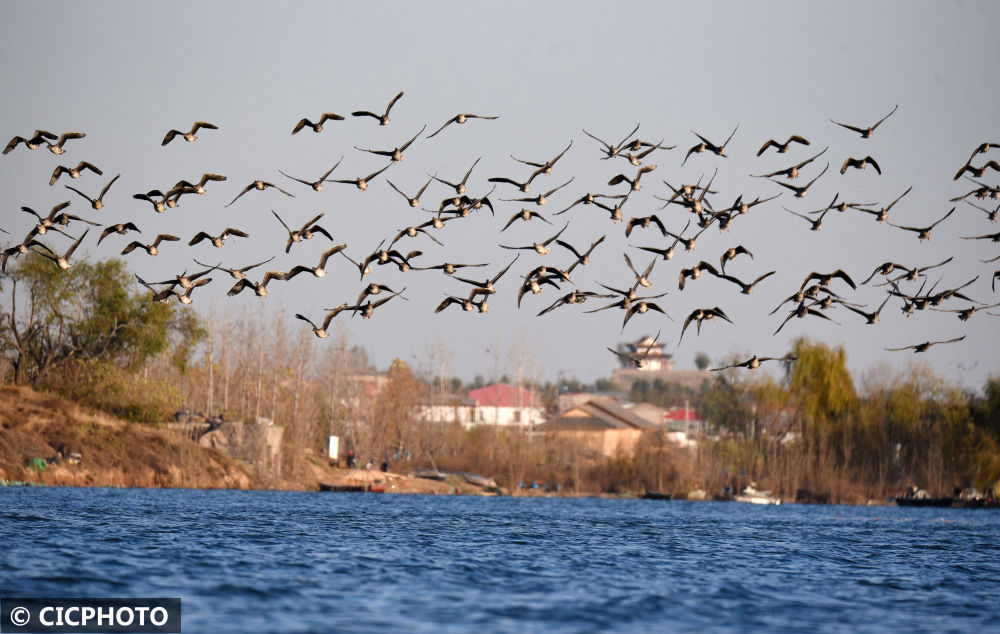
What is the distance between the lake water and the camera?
69.2ft

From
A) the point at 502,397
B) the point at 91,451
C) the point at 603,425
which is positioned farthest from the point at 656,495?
the point at 502,397

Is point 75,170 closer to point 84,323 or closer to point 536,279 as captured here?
point 536,279

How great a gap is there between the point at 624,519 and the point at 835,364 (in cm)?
4189

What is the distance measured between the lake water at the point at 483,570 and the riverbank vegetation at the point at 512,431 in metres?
28.5

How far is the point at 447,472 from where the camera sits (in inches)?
3723

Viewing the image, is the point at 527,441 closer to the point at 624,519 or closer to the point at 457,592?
the point at 624,519

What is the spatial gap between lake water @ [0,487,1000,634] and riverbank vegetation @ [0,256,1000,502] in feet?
93.5

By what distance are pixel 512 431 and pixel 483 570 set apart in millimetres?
77034

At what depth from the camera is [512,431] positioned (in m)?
105

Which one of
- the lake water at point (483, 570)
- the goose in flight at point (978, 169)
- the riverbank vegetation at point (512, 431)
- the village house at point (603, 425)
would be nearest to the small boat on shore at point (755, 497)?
the riverbank vegetation at point (512, 431)

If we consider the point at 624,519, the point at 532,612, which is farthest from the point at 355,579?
the point at 624,519

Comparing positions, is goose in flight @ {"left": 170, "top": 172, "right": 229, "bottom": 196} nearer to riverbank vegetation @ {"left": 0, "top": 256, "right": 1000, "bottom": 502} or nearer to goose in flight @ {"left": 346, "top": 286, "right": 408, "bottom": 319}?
goose in flight @ {"left": 346, "top": 286, "right": 408, "bottom": 319}

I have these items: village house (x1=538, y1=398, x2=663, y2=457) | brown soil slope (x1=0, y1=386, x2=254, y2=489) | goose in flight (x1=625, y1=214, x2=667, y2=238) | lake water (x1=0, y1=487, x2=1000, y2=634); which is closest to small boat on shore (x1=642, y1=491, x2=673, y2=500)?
brown soil slope (x1=0, y1=386, x2=254, y2=489)

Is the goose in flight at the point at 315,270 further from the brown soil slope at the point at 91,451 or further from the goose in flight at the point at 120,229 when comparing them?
the brown soil slope at the point at 91,451
